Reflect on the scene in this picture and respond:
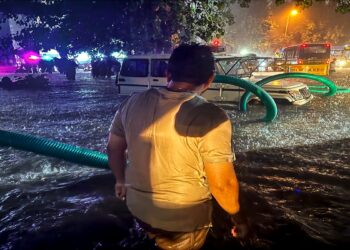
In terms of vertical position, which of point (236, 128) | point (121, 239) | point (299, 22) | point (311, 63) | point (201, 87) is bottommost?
point (121, 239)

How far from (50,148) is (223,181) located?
2.34 metres

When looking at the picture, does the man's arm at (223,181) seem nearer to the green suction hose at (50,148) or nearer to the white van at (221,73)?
the green suction hose at (50,148)

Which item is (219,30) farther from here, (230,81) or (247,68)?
(230,81)

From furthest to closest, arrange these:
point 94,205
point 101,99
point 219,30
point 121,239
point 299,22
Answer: point 299,22
point 219,30
point 101,99
point 94,205
point 121,239

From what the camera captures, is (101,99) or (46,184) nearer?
(46,184)

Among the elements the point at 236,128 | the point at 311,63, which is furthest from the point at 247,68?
the point at 311,63

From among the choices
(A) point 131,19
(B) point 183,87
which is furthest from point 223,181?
(A) point 131,19

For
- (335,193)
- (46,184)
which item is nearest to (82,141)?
(46,184)

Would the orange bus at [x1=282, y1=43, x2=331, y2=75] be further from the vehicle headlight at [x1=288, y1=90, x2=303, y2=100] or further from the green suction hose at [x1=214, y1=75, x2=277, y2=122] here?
the green suction hose at [x1=214, y1=75, x2=277, y2=122]

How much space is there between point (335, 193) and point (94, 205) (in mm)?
3651

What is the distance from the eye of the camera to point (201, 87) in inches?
73.9

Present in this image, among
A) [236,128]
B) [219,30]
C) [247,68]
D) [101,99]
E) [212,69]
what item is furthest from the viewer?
[219,30]

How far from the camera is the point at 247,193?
4695 millimetres

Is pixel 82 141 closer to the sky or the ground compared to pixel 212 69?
closer to the ground
